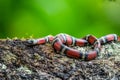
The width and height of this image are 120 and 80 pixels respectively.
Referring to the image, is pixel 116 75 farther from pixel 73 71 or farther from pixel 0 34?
pixel 0 34

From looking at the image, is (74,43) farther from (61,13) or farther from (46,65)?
(61,13)

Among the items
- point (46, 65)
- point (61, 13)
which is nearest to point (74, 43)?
point (46, 65)

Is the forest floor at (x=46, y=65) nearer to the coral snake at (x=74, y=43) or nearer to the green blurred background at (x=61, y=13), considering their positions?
the coral snake at (x=74, y=43)

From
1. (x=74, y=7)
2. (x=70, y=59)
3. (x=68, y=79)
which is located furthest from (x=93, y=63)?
(x=74, y=7)

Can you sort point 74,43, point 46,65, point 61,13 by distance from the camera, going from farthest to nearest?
point 74,43 < point 46,65 < point 61,13

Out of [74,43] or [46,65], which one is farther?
[74,43]
